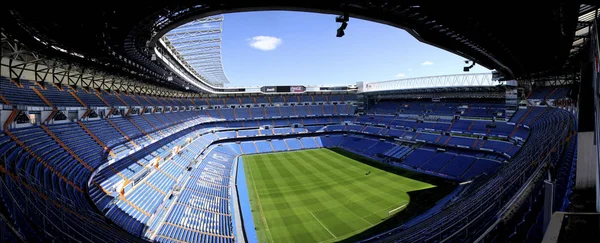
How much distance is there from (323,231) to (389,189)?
379 inches

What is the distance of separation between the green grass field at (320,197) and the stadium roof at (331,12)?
512 inches

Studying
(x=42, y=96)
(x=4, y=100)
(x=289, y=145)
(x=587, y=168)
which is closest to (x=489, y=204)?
(x=587, y=168)

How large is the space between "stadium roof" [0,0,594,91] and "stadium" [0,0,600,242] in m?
0.09

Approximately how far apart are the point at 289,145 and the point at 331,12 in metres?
37.1

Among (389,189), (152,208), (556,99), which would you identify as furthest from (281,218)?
(556,99)

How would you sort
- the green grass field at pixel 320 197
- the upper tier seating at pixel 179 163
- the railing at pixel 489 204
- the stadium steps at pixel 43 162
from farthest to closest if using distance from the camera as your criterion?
1. the green grass field at pixel 320 197
2. the stadium steps at pixel 43 162
3. the upper tier seating at pixel 179 163
4. the railing at pixel 489 204

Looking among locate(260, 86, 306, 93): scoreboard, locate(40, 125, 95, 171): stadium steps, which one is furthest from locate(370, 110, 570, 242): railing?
locate(260, 86, 306, 93): scoreboard

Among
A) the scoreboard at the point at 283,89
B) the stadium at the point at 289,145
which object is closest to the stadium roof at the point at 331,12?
the stadium at the point at 289,145

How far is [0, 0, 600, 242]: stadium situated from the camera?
7863 millimetres

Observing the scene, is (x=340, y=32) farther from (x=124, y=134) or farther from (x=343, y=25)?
(x=124, y=134)

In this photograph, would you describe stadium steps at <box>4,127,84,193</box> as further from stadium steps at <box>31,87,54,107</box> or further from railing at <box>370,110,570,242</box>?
railing at <box>370,110,570,242</box>

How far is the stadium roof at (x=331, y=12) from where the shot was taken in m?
8.45

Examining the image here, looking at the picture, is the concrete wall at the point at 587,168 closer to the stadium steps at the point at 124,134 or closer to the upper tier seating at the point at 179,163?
the upper tier seating at the point at 179,163

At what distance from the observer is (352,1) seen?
857 cm
